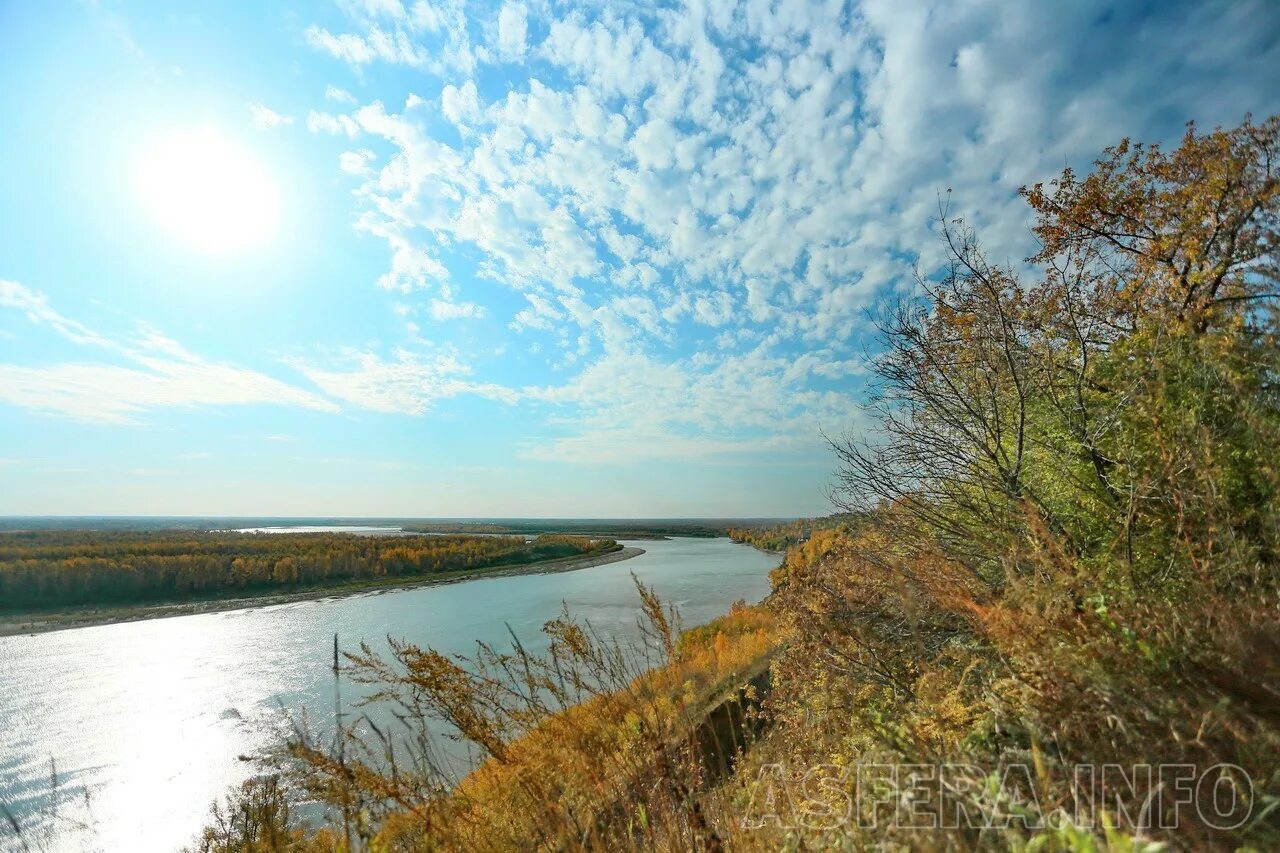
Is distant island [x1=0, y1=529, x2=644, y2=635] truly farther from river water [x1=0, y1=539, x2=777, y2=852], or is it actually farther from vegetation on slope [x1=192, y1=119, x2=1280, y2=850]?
vegetation on slope [x1=192, y1=119, x2=1280, y2=850]

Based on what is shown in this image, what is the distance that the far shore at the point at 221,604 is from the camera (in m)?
27.0

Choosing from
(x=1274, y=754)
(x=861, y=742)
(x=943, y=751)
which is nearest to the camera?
(x=1274, y=754)

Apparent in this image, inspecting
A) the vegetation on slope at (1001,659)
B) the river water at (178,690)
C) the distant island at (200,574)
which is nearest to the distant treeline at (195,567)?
the distant island at (200,574)

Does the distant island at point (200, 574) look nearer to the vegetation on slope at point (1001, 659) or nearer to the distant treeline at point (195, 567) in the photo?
the distant treeline at point (195, 567)

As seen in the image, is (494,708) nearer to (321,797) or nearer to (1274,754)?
(321,797)

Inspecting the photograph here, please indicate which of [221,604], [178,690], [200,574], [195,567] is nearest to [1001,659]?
[178,690]

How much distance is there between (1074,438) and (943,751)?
4286mm

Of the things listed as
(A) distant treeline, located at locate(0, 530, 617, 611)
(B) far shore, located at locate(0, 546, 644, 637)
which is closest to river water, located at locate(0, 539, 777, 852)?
(B) far shore, located at locate(0, 546, 644, 637)

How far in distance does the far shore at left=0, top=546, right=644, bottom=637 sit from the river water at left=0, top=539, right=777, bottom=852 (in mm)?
1608

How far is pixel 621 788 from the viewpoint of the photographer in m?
3.01

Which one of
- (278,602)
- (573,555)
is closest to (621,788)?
(278,602)

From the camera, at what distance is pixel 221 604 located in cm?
3347

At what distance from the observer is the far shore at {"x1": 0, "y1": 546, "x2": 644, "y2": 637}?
27016 millimetres

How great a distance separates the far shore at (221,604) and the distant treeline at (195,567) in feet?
5.76
